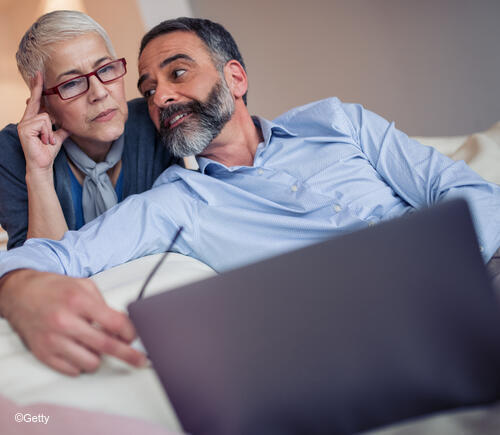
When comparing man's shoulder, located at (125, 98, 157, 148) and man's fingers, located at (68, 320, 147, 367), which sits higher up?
man's shoulder, located at (125, 98, 157, 148)

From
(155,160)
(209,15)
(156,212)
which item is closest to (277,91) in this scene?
(209,15)

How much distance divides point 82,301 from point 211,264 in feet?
1.93

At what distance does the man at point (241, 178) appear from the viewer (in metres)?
1.20

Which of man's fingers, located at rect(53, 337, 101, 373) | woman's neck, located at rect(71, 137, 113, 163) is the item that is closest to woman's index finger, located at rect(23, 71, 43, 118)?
woman's neck, located at rect(71, 137, 113, 163)

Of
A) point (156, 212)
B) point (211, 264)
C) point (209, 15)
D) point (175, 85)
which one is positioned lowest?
point (211, 264)

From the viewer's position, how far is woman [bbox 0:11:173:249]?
1.42 meters

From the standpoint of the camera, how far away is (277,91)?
10.4ft

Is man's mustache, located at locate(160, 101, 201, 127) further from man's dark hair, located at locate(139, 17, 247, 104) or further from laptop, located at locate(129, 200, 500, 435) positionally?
laptop, located at locate(129, 200, 500, 435)

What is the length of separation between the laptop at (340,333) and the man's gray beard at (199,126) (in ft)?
2.84

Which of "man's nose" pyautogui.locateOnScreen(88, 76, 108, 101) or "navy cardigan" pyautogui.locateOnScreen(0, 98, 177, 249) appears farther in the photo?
"navy cardigan" pyautogui.locateOnScreen(0, 98, 177, 249)

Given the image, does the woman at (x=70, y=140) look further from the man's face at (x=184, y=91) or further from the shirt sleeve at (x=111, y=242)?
the shirt sleeve at (x=111, y=242)

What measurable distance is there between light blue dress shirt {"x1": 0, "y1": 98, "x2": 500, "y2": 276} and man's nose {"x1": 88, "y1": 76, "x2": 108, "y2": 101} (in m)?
0.31

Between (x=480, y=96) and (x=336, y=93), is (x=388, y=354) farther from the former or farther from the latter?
(x=336, y=93)

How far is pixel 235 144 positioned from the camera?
1.46 m
